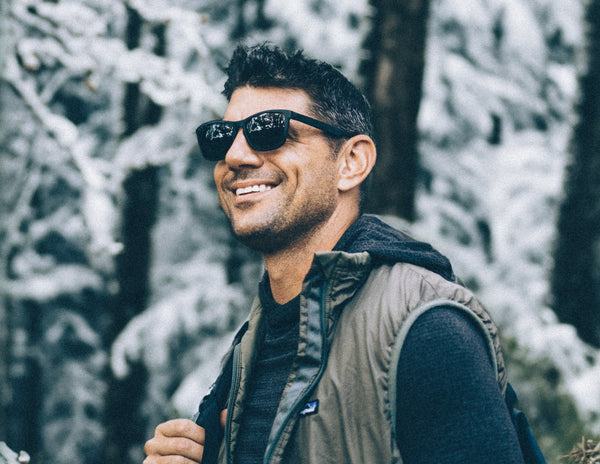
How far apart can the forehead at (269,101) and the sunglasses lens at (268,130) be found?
0.30 feet

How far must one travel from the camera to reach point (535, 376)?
5.07m

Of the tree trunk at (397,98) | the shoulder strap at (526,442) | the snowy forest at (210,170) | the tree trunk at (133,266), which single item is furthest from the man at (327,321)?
the tree trunk at (133,266)

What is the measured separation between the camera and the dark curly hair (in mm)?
2426

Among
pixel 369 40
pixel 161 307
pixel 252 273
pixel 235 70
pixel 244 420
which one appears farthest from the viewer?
pixel 252 273

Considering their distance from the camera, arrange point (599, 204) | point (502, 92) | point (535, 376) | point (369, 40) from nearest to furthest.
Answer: point (535, 376) < point (369, 40) < point (599, 204) < point (502, 92)

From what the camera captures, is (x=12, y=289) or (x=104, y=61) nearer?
(x=104, y=61)

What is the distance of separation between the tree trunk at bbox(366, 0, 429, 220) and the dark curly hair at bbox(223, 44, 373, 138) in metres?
2.80

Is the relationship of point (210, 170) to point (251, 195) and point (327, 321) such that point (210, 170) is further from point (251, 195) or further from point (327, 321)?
point (327, 321)

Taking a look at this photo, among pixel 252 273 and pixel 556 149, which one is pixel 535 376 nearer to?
pixel 252 273

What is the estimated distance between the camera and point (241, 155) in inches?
93.7

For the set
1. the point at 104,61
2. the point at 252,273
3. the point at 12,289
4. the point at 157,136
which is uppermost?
the point at 104,61

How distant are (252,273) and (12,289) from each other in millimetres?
3966

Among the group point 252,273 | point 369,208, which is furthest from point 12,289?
point 369,208

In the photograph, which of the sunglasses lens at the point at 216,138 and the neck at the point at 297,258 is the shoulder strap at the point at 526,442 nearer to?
the neck at the point at 297,258
